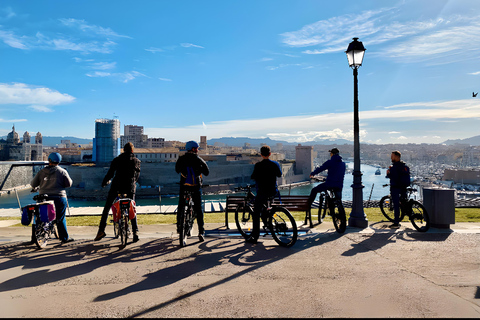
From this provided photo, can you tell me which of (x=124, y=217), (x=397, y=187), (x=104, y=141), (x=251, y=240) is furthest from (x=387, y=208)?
(x=104, y=141)

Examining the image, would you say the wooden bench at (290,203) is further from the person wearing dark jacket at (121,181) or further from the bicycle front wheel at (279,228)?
the person wearing dark jacket at (121,181)

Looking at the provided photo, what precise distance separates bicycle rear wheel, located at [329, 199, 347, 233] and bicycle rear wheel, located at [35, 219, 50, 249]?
550 cm

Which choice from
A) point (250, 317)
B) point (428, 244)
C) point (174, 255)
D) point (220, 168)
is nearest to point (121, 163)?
point (174, 255)

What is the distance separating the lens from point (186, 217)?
19.9 ft

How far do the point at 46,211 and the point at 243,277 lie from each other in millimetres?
3761

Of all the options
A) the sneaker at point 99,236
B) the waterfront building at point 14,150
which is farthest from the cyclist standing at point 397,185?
the waterfront building at point 14,150

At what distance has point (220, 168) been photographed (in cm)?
9656

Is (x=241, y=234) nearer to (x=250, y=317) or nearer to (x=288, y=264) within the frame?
(x=288, y=264)

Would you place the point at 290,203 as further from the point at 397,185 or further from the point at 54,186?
the point at 54,186

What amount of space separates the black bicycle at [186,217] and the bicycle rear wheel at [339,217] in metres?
2.98

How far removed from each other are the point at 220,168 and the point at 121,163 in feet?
296

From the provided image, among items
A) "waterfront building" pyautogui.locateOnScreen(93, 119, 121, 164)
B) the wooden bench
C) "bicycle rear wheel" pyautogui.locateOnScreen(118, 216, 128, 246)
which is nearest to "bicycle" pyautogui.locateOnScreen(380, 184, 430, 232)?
the wooden bench

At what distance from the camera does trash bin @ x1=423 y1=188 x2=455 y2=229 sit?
24.2 ft

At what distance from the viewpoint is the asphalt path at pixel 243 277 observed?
343 centimetres
